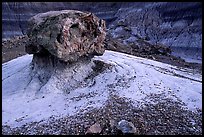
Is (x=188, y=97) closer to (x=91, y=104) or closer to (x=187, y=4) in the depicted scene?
(x=91, y=104)

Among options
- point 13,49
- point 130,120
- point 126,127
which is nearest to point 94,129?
point 126,127

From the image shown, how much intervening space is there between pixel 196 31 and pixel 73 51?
10.8m

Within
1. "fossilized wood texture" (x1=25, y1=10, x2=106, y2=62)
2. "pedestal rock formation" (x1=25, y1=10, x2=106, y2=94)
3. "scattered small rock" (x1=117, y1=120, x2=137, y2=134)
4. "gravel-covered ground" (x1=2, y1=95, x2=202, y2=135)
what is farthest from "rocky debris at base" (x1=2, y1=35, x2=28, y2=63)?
"scattered small rock" (x1=117, y1=120, x2=137, y2=134)

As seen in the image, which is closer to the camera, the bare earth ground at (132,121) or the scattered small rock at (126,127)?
the scattered small rock at (126,127)

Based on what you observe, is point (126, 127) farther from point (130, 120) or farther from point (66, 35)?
point (66, 35)

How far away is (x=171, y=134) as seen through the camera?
727cm

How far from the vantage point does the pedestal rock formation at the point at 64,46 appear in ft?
32.1

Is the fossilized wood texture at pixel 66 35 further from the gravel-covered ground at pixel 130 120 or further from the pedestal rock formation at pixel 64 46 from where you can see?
the gravel-covered ground at pixel 130 120

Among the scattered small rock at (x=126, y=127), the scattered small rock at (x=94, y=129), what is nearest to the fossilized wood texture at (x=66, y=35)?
the scattered small rock at (x=94, y=129)

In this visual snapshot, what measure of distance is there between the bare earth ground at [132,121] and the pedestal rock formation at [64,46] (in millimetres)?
2083

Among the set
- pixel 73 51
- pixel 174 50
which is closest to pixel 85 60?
pixel 73 51

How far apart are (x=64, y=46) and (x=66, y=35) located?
12.6 inches

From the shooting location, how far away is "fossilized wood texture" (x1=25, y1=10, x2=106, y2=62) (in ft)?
32.0

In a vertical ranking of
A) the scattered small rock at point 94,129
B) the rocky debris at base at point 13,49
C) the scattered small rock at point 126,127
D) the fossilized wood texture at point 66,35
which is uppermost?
the fossilized wood texture at point 66,35
